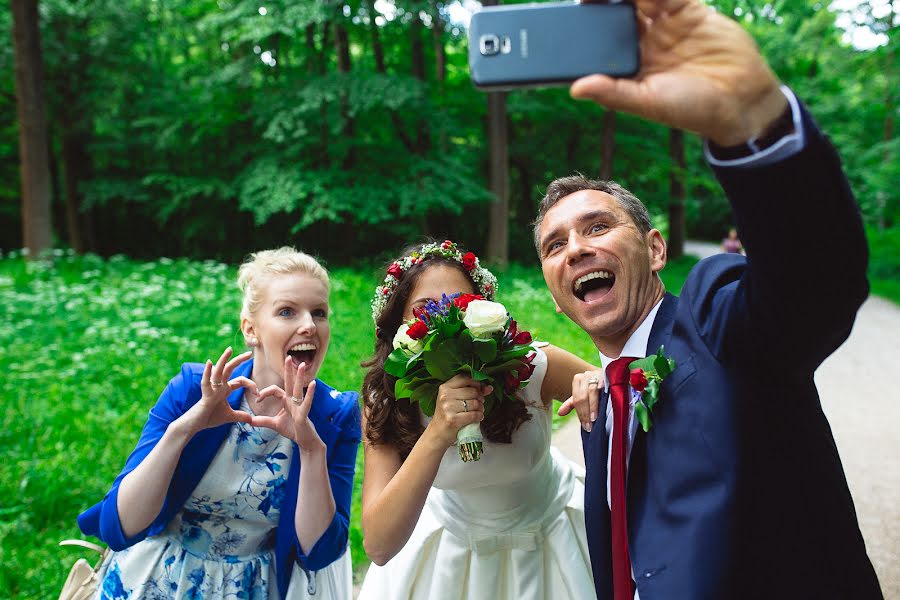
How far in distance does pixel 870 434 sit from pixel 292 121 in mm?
11753

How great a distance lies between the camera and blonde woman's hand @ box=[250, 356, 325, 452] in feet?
6.85

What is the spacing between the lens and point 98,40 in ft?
51.2

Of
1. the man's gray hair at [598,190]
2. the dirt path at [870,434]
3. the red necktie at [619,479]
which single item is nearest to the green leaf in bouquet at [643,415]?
the red necktie at [619,479]

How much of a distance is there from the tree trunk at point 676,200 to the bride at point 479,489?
66.6ft

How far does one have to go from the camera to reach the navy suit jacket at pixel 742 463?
4.18 ft

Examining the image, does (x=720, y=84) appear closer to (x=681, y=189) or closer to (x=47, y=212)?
(x=47, y=212)

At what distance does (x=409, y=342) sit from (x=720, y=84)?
1.25 meters

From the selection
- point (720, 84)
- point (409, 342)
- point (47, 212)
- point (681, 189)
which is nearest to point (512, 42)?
point (720, 84)

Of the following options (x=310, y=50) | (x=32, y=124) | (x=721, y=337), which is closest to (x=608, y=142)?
(x=310, y=50)

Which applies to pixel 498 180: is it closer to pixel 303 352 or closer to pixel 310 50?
pixel 310 50

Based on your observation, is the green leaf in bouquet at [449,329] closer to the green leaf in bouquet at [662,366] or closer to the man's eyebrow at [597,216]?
the man's eyebrow at [597,216]

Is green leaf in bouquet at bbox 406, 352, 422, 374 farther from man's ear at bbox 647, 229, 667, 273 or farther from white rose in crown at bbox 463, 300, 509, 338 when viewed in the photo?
man's ear at bbox 647, 229, 667, 273

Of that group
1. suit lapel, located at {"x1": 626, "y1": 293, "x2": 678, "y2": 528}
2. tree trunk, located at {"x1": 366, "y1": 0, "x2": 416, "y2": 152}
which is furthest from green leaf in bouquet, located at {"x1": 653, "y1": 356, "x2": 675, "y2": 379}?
tree trunk, located at {"x1": 366, "y1": 0, "x2": 416, "y2": 152}

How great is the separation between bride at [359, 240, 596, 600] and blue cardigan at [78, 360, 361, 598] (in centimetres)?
19
